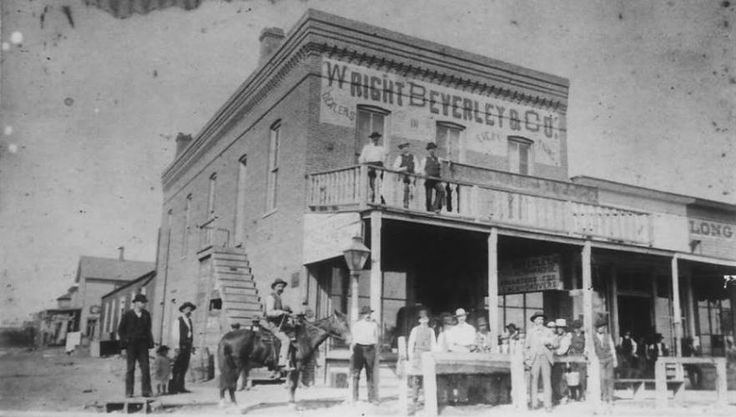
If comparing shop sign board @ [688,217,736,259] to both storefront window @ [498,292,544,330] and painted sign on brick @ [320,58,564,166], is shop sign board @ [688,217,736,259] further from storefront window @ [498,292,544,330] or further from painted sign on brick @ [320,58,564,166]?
storefront window @ [498,292,544,330]

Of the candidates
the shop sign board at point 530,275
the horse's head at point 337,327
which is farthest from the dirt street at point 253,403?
the shop sign board at point 530,275

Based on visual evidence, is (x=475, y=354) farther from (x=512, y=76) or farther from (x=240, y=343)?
(x=512, y=76)

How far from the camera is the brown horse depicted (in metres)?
9.86

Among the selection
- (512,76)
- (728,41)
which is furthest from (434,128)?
(728,41)

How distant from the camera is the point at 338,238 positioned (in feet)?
41.9

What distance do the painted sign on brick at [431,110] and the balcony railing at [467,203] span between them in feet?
6.55

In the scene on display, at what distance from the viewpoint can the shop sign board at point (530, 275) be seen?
1472 centimetres

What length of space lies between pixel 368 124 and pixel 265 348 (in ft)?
24.1

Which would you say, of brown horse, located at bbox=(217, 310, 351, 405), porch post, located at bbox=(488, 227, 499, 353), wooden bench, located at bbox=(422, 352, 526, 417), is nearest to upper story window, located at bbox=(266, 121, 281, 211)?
porch post, located at bbox=(488, 227, 499, 353)

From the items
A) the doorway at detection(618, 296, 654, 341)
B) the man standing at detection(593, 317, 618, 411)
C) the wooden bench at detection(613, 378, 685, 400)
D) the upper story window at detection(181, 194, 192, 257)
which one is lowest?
the wooden bench at detection(613, 378, 685, 400)

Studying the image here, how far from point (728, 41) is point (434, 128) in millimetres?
7125

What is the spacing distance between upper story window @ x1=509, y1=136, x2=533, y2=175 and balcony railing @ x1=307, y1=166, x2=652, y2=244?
2.42 m

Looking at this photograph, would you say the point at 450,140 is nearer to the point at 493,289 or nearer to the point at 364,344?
the point at 493,289

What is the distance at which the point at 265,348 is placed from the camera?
414 inches
